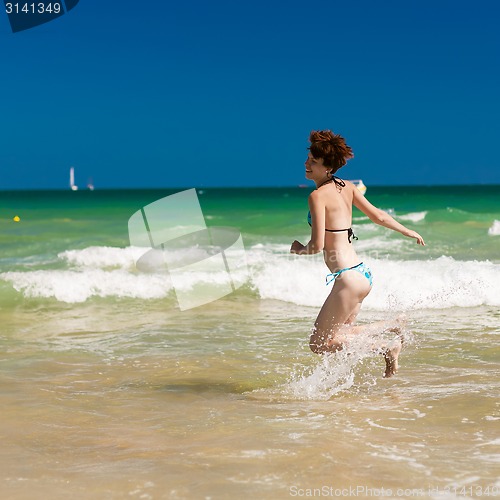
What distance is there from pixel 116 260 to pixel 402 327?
1223cm

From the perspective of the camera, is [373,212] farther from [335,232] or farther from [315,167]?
[315,167]

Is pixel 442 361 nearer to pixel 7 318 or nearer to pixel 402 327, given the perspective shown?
pixel 402 327

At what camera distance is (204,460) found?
4.15 meters

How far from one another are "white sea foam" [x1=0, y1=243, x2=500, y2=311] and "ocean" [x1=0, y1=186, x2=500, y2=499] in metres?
0.05

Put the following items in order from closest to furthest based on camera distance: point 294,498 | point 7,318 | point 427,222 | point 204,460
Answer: point 294,498, point 204,460, point 7,318, point 427,222

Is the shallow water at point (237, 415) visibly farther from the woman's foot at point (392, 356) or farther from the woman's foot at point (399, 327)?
the woman's foot at point (399, 327)

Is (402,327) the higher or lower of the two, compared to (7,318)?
higher

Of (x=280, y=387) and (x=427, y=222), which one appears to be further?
(x=427, y=222)

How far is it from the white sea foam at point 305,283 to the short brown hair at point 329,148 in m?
5.77

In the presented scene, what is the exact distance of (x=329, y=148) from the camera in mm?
5055

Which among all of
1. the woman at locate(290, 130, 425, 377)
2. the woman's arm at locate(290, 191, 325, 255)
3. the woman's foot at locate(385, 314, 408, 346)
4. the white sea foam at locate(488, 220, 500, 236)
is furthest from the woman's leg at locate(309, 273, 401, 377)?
the white sea foam at locate(488, 220, 500, 236)

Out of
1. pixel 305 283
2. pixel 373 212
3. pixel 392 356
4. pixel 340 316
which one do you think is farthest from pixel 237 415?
pixel 305 283

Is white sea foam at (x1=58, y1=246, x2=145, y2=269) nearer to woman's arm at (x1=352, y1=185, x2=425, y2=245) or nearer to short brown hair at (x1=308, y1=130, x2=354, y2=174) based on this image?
woman's arm at (x1=352, y1=185, x2=425, y2=245)

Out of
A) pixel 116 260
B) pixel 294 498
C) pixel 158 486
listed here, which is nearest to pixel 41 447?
pixel 158 486
